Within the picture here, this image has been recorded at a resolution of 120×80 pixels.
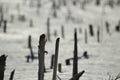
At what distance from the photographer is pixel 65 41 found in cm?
1884

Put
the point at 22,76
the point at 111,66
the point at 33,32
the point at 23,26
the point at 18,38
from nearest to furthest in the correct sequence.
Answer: the point at 22,76 → the point at 111,66 → the point at 18,38 → the point at 33,32 → the point at 23,26

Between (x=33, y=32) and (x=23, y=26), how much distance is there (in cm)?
235

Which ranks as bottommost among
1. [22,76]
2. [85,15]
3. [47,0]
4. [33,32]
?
[22,76]

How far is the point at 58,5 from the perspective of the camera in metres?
31.4

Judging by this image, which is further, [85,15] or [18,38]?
[85,15]

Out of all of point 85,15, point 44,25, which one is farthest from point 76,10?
point 44,25

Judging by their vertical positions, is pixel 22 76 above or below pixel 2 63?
below

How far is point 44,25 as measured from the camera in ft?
80.4

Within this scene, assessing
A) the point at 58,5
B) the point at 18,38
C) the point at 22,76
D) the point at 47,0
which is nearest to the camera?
the point at 22,76

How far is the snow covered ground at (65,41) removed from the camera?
9.33 m

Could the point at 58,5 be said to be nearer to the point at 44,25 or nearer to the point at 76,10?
the point at 76,10

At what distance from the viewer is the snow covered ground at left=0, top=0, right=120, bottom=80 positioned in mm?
9331

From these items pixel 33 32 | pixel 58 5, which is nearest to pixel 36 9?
pixel 58 5

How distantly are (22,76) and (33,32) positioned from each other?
1358 centimetres
